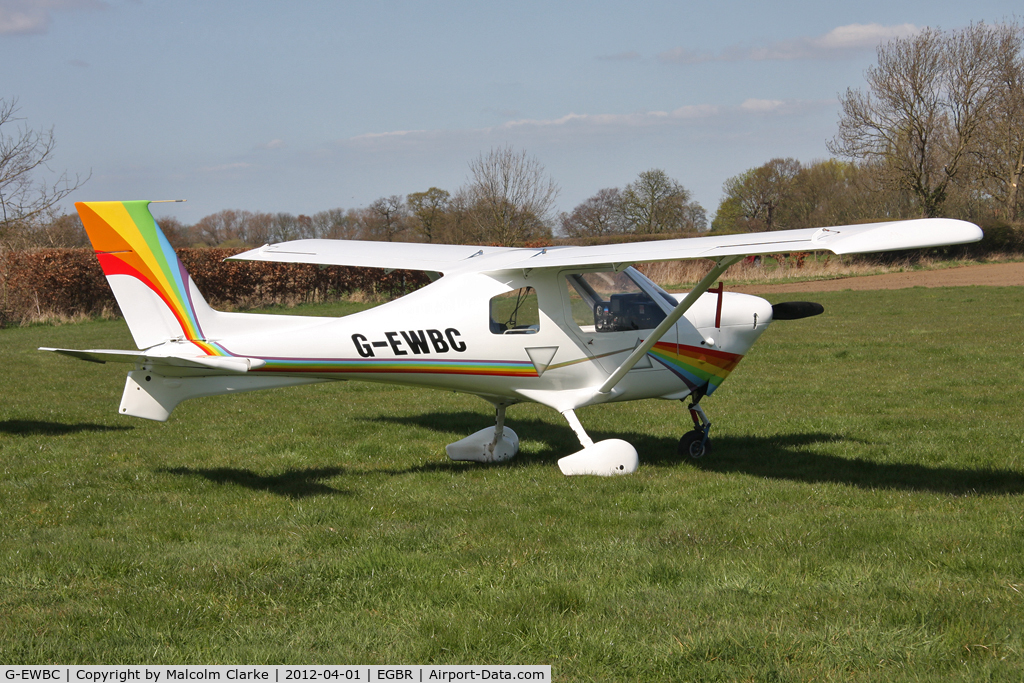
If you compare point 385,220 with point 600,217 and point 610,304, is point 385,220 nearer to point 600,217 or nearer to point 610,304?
point 600,217

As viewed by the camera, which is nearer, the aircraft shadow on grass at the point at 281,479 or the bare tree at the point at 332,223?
the aircraft shadow on grass at the point at 281,479

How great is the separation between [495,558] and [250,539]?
1832 mm

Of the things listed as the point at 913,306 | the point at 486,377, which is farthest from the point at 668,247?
the point at 913,306

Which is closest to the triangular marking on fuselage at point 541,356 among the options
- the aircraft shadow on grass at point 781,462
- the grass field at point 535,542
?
the grass field at point 535,542

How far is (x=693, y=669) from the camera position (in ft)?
13.3

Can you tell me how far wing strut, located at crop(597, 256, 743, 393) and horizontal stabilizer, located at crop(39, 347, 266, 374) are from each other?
132 inches

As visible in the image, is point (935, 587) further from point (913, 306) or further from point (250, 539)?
point (913, 306)

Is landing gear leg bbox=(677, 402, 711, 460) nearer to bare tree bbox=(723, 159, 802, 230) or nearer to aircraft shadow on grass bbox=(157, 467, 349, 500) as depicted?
aircraft shadow on grass bbox=(157, 467, 349, 500)

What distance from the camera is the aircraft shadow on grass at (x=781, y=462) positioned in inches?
299

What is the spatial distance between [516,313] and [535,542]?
286cm

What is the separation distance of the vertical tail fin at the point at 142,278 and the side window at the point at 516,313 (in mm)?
2673

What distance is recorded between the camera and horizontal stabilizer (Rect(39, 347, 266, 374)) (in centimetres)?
670

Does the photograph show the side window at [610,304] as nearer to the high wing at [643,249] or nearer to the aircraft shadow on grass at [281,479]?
the high wing at [643,249]

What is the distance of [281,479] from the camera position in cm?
825
